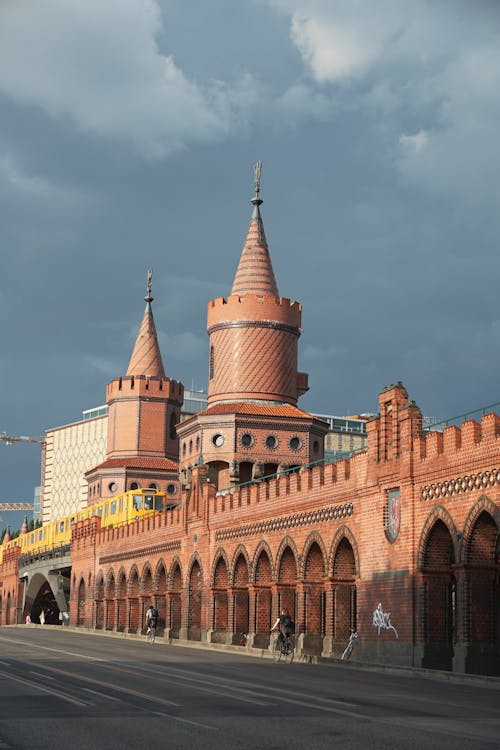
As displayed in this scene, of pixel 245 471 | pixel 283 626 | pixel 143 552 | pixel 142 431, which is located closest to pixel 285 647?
pixel 283 626

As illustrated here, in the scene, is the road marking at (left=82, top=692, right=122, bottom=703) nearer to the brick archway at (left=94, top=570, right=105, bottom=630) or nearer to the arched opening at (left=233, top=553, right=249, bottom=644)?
the arched opening at (left=233, top=553, right=249, bottom=644)

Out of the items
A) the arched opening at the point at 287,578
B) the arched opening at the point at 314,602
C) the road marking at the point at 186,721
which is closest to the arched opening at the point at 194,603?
the arched opening at the point at 287,578

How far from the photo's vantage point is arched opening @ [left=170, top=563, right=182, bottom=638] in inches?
2104

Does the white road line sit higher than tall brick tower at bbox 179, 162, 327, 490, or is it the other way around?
tall brick tower at bbox 179, 162, 327, 490

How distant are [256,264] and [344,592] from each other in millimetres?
26861

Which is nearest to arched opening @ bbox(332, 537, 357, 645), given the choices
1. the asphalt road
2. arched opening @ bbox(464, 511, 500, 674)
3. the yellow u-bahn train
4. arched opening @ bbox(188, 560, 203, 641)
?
the asphalt road

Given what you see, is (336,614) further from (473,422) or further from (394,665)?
(473,422)

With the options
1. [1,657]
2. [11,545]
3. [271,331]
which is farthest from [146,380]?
[1,657]

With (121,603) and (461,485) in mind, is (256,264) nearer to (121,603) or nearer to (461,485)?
(121,603)

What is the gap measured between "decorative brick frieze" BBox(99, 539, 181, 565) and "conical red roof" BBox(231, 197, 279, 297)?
1383 centimetres

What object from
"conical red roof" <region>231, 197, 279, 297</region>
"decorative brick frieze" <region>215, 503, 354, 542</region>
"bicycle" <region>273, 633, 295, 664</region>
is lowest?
"bicycle" <region>273, 633, 295, 664</region>

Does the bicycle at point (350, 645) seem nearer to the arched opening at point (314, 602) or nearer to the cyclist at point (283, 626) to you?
the cyclist at point (283, 626)

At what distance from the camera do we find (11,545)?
101 metres

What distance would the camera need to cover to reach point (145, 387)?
76250 mm
